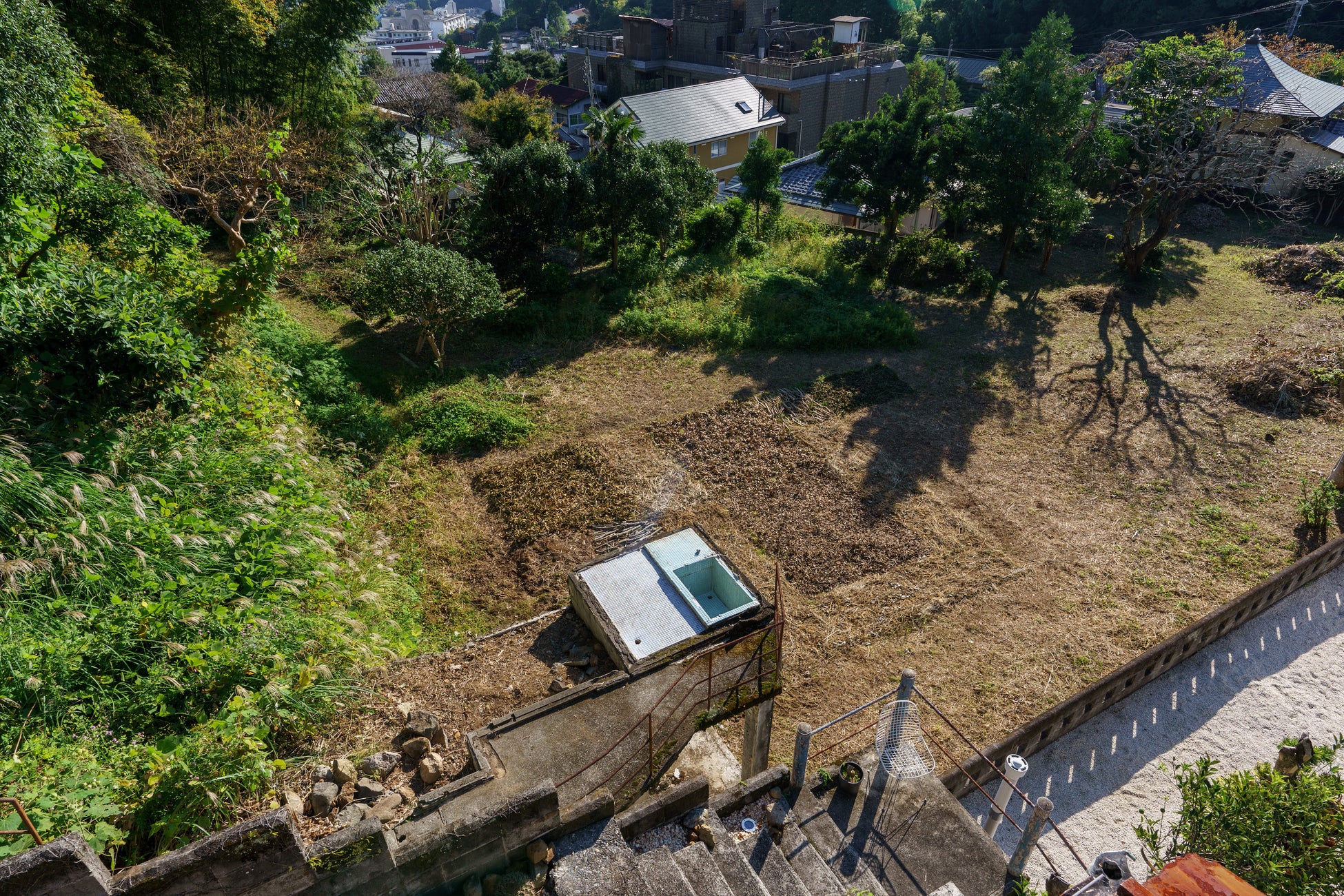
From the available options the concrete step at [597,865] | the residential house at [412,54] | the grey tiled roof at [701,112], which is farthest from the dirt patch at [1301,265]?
the residential house at [412,54]

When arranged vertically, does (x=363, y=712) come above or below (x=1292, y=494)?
above

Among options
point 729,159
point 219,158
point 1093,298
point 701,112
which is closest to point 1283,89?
point 1093,298

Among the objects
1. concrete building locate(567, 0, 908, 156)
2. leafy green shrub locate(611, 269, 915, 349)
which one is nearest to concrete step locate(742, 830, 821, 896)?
leafy green shrub locate(611, 269, 915, 349)

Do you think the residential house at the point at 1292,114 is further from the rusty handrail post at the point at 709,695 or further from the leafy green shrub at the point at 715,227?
the rusty handrail post at the point at 709,695

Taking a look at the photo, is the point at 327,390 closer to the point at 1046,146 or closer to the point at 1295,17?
the point at 1046,146

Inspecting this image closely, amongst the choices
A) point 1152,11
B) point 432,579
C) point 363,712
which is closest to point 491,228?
point 432,579

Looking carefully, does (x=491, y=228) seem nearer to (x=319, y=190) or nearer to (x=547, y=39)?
(x=319, y=190)

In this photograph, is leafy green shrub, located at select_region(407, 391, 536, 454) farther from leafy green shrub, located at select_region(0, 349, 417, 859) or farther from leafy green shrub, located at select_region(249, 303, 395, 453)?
leafy green shrub, located at select_region(0, 349, 417, 859)
